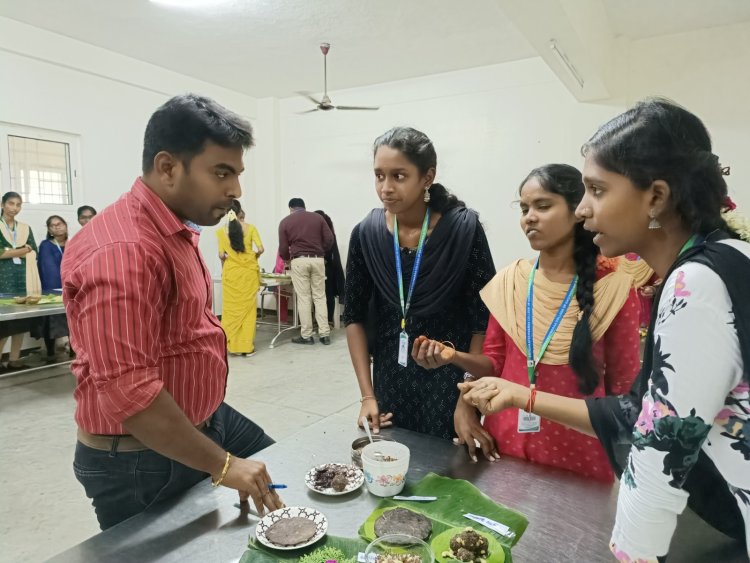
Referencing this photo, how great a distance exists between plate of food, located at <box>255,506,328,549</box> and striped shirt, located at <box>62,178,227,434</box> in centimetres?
32

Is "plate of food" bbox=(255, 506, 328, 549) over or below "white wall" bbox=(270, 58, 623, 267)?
below

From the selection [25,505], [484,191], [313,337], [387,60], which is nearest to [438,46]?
[387,60]

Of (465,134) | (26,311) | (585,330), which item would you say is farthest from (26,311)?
(465,134)

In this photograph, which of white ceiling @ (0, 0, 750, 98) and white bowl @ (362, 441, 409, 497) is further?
white ceiling @ (0, 0, 750, 98)

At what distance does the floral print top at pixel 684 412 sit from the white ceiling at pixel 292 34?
459 centimetres

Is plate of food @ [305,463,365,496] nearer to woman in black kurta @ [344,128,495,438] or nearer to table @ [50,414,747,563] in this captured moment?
table @ [50,414,747,563]

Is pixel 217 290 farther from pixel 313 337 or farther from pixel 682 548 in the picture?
pixel 682 548

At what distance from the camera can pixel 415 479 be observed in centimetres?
116

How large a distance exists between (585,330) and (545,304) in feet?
0.51

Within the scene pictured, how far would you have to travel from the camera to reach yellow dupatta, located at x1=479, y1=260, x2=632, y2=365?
136cm

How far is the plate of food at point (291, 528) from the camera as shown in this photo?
899 millimetres

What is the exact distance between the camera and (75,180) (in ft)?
18.6

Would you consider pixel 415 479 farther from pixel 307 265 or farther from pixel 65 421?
pixel 307 265

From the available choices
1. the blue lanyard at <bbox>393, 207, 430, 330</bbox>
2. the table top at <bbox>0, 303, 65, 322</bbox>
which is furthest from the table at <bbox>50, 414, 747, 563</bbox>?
the table top at <bbox>0, 303, 65, 322</bbox>
